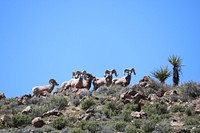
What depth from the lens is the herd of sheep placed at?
86.9 ft

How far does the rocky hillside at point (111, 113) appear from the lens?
49.3 feet

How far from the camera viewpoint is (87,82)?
27.6 metres

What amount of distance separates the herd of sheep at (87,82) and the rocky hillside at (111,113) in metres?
4.25

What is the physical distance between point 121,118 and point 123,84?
10.0 meters

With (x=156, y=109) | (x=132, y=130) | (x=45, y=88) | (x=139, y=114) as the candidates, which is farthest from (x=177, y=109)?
(x=45, y=88)

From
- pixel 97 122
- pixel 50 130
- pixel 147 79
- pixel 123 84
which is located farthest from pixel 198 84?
pixel 50 130

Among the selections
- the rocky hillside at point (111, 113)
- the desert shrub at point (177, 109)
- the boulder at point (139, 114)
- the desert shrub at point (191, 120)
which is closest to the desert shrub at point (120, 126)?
the rocky hillside at point (111, 113)

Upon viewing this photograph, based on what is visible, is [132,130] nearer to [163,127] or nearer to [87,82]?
[163,127]

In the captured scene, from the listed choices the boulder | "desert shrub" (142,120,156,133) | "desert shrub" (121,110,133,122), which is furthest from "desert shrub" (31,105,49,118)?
"desert shrub" (142,120,156,133)

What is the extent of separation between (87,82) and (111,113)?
10.2m

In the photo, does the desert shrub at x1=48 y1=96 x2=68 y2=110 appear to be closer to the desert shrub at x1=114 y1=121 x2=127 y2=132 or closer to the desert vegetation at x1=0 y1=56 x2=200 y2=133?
the desert vegetation at x1=0 y1=56 x2=200 y2=133

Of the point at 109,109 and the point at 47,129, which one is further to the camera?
the point at 109,109

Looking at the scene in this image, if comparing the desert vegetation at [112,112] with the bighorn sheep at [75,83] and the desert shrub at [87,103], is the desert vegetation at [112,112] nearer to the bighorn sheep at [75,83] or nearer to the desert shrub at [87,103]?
the desert shrub at [87,103]

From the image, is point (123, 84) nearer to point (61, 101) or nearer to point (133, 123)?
point (61, 101)
